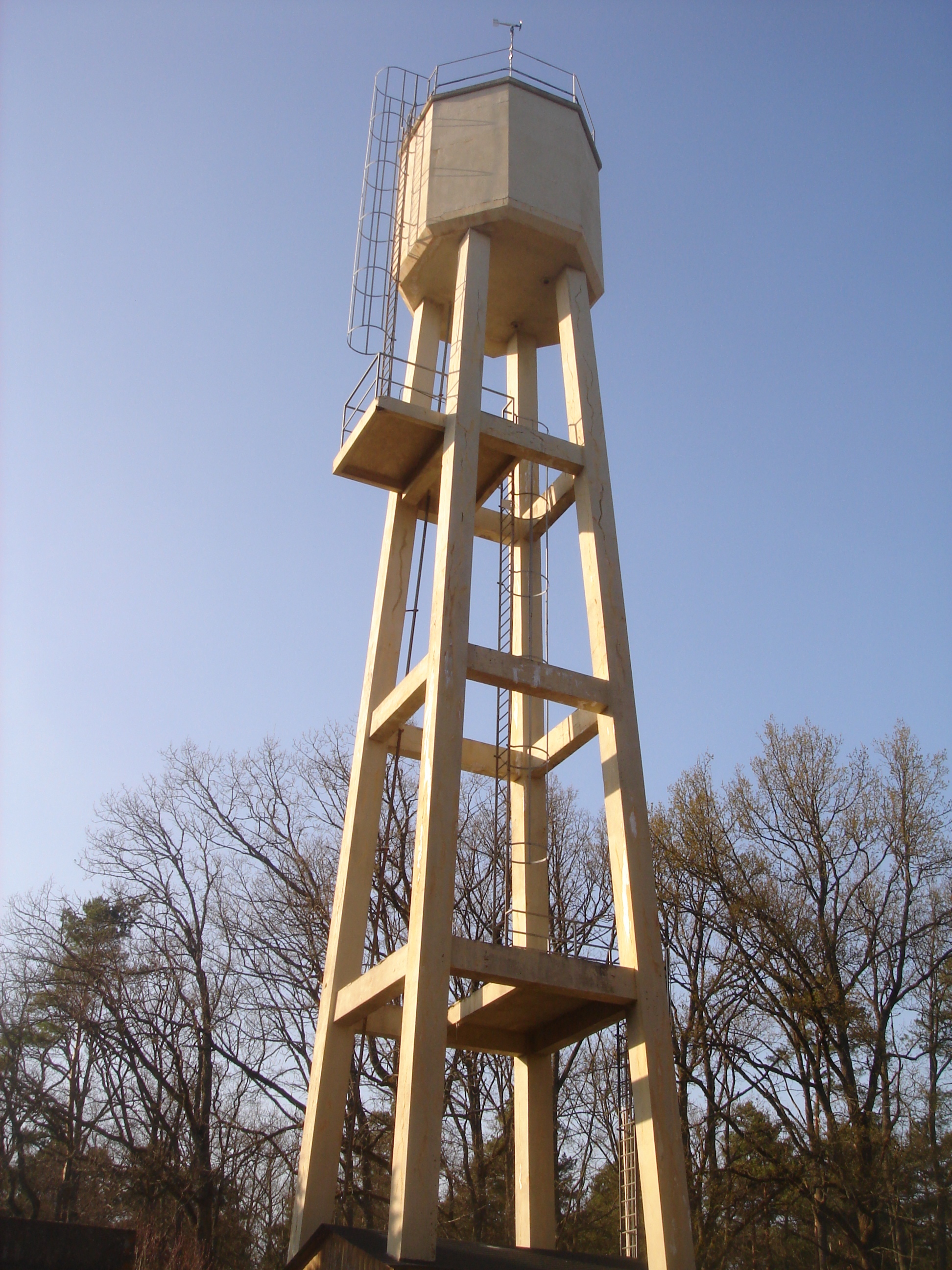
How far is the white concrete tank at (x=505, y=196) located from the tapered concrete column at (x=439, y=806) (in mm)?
485

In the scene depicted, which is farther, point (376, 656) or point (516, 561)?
point (516, 561)

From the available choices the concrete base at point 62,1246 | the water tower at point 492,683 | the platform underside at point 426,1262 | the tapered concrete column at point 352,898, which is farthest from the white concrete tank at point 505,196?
the concrete base at point 62,1246

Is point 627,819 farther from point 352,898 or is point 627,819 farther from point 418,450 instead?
point 418,450

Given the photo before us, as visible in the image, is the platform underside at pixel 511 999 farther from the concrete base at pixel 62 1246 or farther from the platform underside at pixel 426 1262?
the concrete base at pixel 62 1246

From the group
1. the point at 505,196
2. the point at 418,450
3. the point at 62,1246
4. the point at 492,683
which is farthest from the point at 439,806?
the point at 505,196

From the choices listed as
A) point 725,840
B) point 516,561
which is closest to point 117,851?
point 725,840

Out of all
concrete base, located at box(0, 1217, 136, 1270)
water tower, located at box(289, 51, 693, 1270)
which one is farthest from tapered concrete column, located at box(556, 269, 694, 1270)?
concrete base, located at box(0, 1217, 136, 1270)

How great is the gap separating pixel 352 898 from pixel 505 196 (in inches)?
317

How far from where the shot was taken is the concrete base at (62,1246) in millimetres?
11109

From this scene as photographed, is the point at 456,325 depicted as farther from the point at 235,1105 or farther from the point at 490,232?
the point at 235,1105

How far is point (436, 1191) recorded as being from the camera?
27.6 ft

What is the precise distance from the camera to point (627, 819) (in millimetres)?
10516

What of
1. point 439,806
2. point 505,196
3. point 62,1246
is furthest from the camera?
point 505,196

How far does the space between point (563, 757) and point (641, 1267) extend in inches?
199
